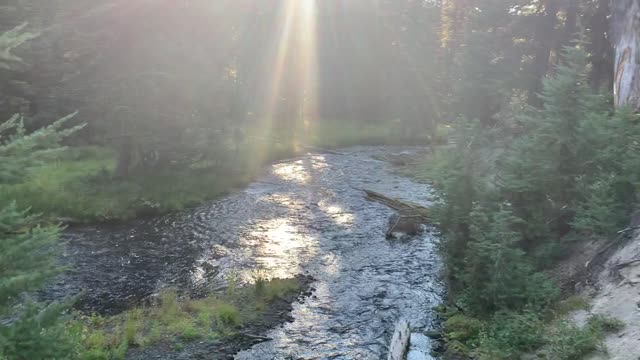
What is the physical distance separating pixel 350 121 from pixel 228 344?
60.4 metres

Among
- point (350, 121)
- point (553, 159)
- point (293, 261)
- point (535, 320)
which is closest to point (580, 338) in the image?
point (535, 320)

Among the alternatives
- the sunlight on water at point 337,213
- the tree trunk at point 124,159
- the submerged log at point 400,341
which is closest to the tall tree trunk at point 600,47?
the sunlight on water at point 337,213

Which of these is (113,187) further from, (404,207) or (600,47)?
(600,47)

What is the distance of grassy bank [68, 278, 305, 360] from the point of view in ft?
46.4

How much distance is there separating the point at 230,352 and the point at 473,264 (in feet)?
25.3

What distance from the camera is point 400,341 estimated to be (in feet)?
47.3

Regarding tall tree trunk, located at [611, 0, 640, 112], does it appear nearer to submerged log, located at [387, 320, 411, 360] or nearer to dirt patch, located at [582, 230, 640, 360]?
dirt patch, located at [582, 230, 640, 360]

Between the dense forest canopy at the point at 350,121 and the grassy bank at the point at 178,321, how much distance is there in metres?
0.32

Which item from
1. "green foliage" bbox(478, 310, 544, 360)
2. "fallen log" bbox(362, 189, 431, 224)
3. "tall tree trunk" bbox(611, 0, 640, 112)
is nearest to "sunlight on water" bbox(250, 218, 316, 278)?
"fallen log" bbox(362, 189, 431, 224)

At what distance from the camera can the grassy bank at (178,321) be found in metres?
14.1

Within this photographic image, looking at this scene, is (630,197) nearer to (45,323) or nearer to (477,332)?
(477,332)

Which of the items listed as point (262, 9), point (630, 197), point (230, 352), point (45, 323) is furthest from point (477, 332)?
point (262, 9)

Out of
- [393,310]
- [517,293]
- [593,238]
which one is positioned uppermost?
[593,238]

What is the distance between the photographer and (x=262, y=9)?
52.2 meters
